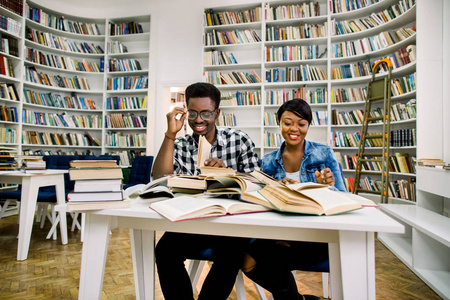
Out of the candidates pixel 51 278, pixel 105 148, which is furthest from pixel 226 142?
pixel 105 148

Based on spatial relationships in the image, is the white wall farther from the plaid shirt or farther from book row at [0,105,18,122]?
the plaid shirt

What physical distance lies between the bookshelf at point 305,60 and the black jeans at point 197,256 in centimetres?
305

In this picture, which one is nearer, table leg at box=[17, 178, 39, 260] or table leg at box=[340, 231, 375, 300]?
table leg at box=[340, 231, 375, 300]

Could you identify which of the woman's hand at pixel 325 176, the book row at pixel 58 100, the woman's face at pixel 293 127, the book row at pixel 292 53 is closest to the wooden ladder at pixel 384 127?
the book row at pixel 292 53

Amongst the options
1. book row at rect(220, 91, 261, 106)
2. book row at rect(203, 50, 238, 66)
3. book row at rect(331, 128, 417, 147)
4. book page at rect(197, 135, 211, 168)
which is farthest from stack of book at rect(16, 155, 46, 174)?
book row at rect(331, 128, 417, 147)

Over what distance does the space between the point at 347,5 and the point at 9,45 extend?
187 inches

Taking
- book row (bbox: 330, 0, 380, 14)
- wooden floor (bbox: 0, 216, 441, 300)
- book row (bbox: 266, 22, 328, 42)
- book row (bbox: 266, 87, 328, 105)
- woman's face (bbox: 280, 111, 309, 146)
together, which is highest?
book row (bbox: 330, 0, 380, 14)

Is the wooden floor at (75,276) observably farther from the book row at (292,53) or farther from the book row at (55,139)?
the book row at (292,53)

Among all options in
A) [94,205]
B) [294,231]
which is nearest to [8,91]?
[94,205]

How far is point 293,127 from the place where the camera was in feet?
4.57

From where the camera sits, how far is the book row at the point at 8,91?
3601 millimetres

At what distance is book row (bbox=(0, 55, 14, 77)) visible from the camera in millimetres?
3570

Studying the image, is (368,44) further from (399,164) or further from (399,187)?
(399,187)

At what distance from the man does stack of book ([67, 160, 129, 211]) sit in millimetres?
334
